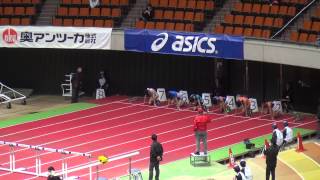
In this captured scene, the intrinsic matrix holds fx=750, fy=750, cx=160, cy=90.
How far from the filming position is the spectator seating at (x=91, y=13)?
111 feet

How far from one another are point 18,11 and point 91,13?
376 centimetres

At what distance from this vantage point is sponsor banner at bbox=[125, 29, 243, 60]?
29.1 metres

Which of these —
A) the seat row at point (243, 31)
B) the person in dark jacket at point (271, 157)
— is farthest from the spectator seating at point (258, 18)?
the person in dark jacket at point (271, 157)

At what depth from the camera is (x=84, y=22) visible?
111 ft

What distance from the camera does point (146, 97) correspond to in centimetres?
3278

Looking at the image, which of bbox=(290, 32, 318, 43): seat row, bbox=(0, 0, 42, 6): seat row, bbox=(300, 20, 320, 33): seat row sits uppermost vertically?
bbox=(0, 0, 42, 6): seat row

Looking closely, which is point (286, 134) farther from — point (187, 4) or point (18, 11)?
point (18, 11)

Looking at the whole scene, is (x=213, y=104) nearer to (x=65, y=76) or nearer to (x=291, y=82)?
(x=291, y=82)

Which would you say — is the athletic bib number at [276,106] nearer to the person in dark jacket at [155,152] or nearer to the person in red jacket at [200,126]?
the person in red jacket at [200,126]

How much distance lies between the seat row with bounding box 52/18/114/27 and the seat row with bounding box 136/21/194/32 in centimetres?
157

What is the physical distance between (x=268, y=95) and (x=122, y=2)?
8.32m

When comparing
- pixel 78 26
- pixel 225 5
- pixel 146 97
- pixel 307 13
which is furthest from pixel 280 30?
pixel 78 26

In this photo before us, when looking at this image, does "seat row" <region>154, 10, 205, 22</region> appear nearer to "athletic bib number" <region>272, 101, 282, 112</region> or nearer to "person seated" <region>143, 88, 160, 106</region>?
"person seated" <region>143, 88, 160, 106</region>

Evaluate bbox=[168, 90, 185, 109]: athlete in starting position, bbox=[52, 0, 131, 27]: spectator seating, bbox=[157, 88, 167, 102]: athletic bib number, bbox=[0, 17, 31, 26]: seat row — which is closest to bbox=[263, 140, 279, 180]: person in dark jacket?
bbox=[168, 90, 185, 109]: athlete in starting position
